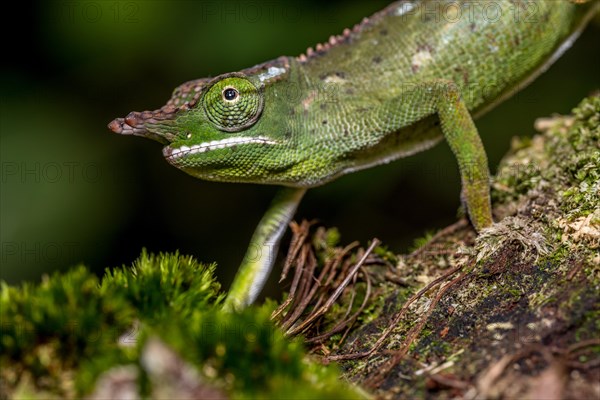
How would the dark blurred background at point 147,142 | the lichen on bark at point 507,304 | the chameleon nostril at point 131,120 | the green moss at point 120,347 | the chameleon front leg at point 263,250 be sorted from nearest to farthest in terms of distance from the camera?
the green moss at point 120,347
the lichen on bark at point 507,304
the chameleon nostril at point 131,120
the chameleon front leg at point 263,250
the dark blurred background at point 147,142

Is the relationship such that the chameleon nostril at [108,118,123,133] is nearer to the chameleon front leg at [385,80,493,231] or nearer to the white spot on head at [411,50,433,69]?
the chameleon front leg at [385,80,493,231]

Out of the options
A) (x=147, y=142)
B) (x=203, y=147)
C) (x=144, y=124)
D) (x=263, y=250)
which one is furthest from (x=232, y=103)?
(x=147, y=142)

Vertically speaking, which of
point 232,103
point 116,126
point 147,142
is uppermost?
point 232,103

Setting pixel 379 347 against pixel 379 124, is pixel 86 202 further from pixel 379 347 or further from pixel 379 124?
pixel 379 347

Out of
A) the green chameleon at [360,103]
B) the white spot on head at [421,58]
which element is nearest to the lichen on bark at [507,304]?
the green chameleon at [360,103]

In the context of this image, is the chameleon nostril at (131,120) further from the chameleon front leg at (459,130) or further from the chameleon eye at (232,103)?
the chameleon front leg at (459,130)

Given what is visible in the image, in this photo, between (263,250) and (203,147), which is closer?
(203,147)

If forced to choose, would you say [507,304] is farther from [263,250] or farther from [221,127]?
[263,250]
